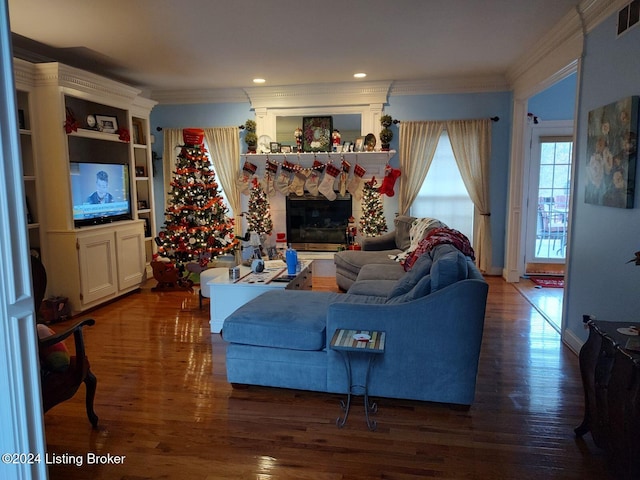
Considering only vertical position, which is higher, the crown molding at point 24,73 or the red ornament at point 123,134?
the crown molding at point 24,73

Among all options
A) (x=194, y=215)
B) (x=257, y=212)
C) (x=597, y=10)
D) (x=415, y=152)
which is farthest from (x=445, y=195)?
(x=194, y=215)

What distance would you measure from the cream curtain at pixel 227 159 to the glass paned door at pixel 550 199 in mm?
4440

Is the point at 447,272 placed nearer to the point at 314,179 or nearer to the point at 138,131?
the point at 314,179

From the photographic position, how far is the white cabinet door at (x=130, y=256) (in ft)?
17.7

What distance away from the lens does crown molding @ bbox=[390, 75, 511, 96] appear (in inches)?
238

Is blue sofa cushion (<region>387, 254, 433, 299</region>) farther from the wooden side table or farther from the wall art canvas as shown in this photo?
the wall art canvas

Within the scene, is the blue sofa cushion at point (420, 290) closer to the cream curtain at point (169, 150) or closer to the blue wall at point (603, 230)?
the blue wall at point (603, 230)

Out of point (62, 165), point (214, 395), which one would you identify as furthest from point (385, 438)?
point (62, 165)

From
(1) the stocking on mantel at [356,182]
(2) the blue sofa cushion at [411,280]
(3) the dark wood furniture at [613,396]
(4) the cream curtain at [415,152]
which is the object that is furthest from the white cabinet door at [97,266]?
(3) the dark wood furniture at [613,396]

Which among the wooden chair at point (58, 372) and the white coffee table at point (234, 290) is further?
the white coffee table at point (234, 290)

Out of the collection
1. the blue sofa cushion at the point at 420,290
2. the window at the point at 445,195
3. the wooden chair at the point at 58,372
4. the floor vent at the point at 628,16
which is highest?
the floor vent at the point at 628,16

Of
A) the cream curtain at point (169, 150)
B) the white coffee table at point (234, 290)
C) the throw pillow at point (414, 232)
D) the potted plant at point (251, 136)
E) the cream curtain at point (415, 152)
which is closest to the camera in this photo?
the white coffee table at point (234, 290)

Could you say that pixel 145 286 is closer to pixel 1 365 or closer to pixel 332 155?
pixel 332 155

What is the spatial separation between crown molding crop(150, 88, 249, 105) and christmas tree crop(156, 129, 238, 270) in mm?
1158
